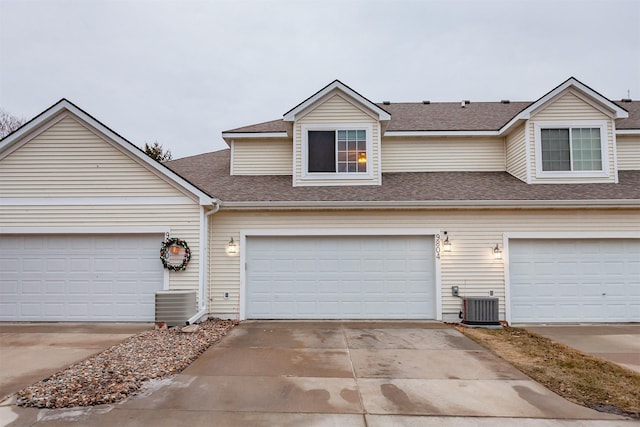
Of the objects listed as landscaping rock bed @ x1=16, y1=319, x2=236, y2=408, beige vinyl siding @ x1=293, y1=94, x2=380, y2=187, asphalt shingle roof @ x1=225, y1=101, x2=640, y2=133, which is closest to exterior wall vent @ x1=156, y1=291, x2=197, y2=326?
landscaping rock bed @ x1=16, y1=319, x2=236, y2=408

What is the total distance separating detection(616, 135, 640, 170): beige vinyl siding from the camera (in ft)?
36.0

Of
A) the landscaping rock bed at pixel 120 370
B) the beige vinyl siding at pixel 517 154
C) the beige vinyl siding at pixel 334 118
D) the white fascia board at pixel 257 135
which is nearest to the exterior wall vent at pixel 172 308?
the landscaping rock bed at pixel 120 370

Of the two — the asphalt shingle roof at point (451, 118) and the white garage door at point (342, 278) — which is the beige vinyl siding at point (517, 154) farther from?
the white garage door at point (342, 278)

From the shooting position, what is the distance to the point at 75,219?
29.4ft

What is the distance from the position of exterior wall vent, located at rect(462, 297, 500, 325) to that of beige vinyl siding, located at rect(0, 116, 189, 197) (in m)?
7.95

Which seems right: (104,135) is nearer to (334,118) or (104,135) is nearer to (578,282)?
(334,118)

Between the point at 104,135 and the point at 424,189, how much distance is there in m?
8.55

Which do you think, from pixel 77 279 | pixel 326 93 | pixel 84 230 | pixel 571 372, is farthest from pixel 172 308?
pixel 571 372

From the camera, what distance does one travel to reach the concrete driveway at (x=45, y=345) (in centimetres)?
529

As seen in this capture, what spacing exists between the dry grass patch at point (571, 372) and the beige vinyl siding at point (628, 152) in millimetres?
7080

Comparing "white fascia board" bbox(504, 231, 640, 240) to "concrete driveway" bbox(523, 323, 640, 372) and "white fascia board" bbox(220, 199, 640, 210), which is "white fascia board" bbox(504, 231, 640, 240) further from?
"concrete driveway" bbox(523, 323, 640, 372)

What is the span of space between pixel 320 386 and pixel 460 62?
39.4 metres

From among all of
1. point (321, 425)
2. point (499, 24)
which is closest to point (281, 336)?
point (321, 425)

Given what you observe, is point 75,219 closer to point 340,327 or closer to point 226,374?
point 226,374
